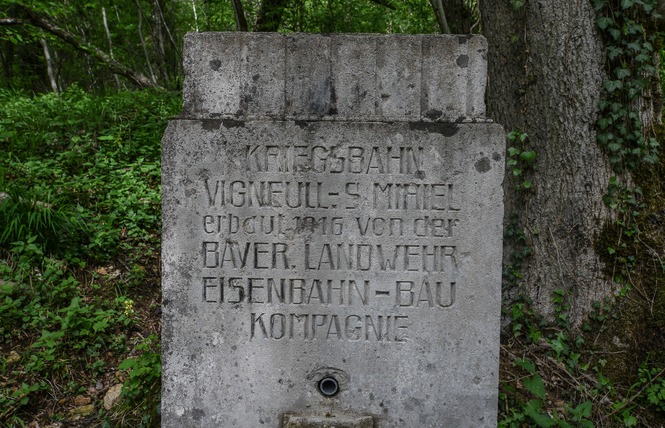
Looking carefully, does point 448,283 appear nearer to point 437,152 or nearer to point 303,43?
point 437,152

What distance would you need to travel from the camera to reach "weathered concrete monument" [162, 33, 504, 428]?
7.94ft

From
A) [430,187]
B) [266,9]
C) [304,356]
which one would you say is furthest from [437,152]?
[266,9]

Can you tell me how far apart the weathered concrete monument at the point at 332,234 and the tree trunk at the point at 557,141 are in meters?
1.61

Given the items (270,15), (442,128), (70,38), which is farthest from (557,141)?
(70,38)

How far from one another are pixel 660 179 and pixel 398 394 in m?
2.52

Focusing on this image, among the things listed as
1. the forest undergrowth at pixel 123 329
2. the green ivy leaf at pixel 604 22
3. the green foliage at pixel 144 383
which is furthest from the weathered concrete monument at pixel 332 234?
the green ivy leaf at pixel 604 22

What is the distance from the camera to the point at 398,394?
253 centimetres

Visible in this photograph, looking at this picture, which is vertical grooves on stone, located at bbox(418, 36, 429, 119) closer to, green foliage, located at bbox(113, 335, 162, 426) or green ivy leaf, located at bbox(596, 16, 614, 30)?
green ivy leaf, located at bbox(596, 16, 614, 30)

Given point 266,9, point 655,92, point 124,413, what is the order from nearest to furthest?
point 124,413 → point 655,92 → point 266,9

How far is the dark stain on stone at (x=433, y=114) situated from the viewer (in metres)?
2.43

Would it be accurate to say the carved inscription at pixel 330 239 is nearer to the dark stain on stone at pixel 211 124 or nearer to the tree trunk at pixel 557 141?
the dark stain on stone at pixel 211 124

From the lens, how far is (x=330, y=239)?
247 centimetres

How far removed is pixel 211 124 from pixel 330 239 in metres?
0.69

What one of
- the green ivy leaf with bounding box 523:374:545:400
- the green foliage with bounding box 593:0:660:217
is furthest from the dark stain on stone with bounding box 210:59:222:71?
the green foliage with bounding box 593:0:660:217
